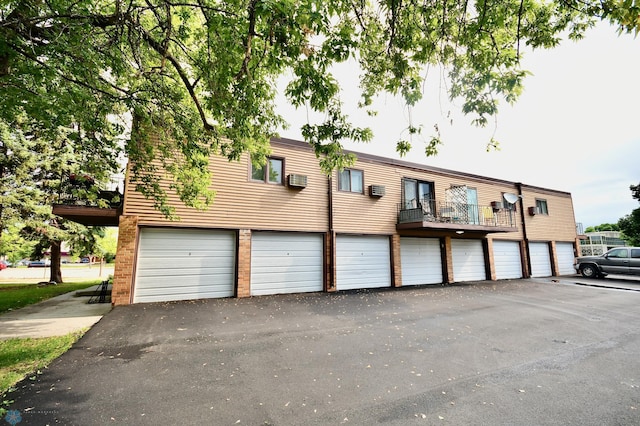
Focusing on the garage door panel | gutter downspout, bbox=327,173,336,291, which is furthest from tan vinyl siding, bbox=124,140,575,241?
the garage door panel

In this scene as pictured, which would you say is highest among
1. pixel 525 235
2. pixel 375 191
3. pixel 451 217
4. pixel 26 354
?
pixel 375 191

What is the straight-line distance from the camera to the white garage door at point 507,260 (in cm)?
1503

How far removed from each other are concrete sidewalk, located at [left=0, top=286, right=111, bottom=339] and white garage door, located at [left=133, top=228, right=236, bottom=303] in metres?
1.24

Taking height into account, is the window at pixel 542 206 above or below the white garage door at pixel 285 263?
above

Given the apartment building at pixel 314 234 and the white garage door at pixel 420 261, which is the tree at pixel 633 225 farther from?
the white garage door at pixel 420 261

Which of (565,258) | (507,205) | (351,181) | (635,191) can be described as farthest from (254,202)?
(635,191)

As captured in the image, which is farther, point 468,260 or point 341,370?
point 468,260

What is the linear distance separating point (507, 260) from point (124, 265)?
60.0 ft

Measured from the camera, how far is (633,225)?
91.5 ft

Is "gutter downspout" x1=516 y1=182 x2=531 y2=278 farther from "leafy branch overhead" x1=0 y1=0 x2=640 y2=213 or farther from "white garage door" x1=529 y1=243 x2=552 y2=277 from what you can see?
"leafy branch overhead" x1=0 y1=0 x2=640 y2=213

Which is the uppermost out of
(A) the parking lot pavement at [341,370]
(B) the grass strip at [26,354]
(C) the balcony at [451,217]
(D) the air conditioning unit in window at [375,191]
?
(D) the air conditioning unit in window at [375,191]

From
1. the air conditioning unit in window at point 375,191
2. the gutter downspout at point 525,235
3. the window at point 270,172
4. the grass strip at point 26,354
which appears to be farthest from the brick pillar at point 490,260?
the grass strip at point 26,354

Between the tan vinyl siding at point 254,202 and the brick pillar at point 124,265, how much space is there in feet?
1.44

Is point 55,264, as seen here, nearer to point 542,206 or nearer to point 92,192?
point 92,192
